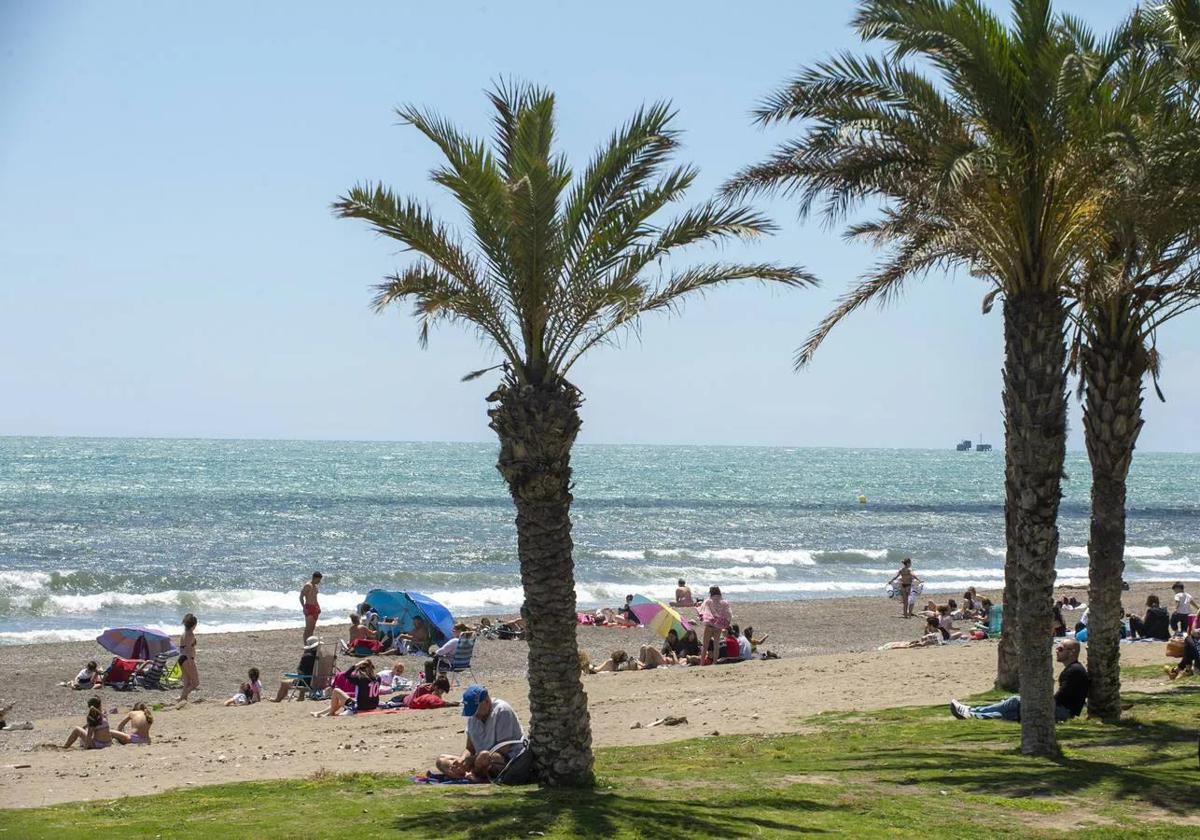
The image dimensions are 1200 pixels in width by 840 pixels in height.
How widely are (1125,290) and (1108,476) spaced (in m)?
1.90

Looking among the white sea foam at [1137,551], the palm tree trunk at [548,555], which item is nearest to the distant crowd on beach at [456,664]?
the palm tree trunk at [548,555]

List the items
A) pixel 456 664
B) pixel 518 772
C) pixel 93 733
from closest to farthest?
pixel 518 772
pixel 93 733
pixel 456 664

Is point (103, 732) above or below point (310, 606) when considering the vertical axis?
below

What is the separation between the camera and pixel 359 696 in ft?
56.6

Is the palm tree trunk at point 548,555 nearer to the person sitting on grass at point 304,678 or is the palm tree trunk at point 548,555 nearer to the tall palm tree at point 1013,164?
the tall palm tree at point 1013,164

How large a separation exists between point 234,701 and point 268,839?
38.9 ft

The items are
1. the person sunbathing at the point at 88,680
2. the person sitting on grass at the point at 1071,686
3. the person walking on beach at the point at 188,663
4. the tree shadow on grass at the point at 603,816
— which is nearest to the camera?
the tree shadow on grass at the point at 603,816

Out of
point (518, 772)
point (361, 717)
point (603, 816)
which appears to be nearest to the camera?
point (603, 816)

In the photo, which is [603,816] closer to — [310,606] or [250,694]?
[250,694]

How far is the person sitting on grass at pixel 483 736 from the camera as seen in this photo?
33.5ft

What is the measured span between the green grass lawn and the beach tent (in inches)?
510

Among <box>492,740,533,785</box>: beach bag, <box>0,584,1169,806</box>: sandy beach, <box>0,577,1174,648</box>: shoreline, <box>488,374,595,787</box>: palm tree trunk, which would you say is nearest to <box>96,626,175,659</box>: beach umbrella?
<box>0,584,1169,806</box>: sandy beach

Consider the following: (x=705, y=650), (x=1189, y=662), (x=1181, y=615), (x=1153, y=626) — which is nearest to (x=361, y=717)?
(x=705, y=650)

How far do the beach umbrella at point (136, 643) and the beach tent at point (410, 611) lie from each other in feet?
15.4
